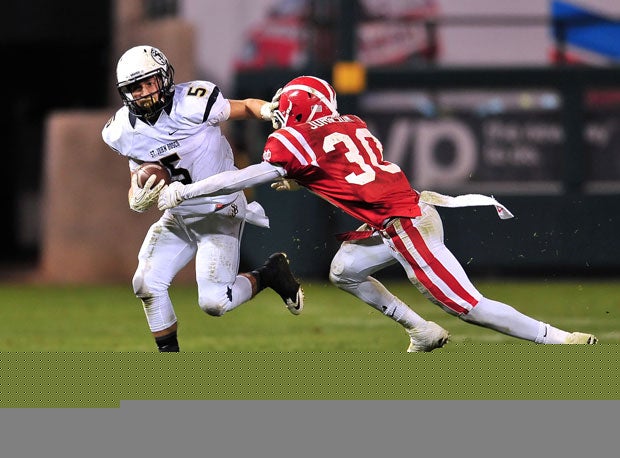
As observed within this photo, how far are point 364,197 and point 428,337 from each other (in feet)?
3.16

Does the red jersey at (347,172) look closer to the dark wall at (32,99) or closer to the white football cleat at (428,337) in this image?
the white football cleat at (428,337)

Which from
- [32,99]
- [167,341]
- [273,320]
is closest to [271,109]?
[167,341]

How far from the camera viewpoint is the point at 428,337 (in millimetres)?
6918

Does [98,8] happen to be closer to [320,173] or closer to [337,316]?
[337,316]

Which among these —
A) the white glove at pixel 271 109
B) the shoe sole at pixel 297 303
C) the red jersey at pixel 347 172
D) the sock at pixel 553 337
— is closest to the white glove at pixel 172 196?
the red jersey at pixel 347 172

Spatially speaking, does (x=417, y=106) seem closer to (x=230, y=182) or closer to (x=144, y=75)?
(x=144, y=75)

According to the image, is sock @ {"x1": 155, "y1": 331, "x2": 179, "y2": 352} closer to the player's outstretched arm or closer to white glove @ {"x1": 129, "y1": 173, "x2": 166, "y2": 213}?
white glove @ {"x1": 129, "y1": 173, "x2": 166, "y2": 213}

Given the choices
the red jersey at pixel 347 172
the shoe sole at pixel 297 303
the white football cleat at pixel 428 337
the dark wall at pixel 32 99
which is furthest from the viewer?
the dark wall at pixel 32 99

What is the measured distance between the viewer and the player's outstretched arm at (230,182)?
6176mm

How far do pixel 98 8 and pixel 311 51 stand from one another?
5.15 metres

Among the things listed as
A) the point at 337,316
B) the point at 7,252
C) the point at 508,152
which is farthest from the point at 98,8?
the point at 337,316

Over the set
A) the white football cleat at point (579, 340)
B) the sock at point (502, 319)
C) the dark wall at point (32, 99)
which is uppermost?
the sock at point (502, 319)

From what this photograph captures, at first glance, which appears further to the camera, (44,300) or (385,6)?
(385,6)

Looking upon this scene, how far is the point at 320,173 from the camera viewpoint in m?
6.43
